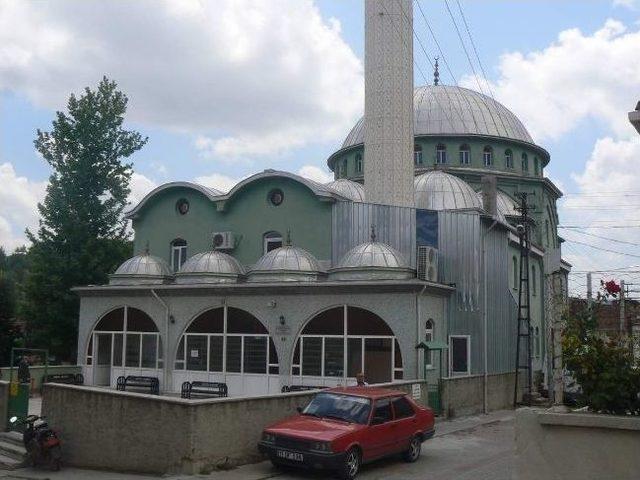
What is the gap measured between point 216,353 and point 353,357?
5295 millimetres

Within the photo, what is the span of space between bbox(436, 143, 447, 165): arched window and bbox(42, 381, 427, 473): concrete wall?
98.5ft

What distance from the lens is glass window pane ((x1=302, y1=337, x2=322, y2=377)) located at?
78.3ft

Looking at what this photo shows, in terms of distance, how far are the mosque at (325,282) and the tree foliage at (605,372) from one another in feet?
43.2

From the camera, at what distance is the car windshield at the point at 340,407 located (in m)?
13.1

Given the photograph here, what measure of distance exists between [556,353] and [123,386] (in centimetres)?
1900

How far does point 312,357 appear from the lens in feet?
78.8

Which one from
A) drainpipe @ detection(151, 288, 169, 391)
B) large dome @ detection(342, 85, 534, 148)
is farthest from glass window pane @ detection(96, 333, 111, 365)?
large dome @ detection(342, 85, 534, 148)

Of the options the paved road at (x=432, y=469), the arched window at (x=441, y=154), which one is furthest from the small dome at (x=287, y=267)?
the arched window at (x=441, y=154)

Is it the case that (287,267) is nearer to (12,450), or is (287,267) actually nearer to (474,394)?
(474,394)

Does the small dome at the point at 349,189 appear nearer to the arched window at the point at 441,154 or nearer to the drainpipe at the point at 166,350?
the arched window at the point at 441,154

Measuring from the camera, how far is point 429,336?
2366cm

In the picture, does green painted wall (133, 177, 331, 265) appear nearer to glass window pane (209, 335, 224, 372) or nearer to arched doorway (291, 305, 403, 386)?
glass window pane (209, 335, 224, 372)

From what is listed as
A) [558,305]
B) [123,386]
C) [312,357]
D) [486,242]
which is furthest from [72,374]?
[558,305]

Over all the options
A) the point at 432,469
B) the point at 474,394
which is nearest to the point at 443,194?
the point at 474,394
